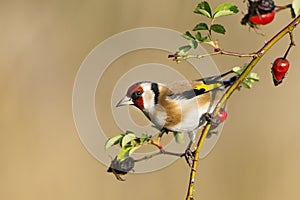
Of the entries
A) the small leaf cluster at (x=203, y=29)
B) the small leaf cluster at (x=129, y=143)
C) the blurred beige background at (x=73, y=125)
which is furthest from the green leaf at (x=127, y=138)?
the blurred beige background at (x=73, y=125)

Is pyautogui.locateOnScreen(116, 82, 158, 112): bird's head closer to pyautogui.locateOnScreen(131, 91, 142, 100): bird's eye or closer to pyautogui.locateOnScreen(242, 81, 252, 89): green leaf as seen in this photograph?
pyautogui.locateOnScreen(131, 91, 142, 100): bird's eye

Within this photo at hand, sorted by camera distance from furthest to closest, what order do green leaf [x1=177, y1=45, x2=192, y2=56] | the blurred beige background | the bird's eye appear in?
the blurred beige background
the bird's eye
green leaf [x1=177, y1=45, x2=192, y2=56]

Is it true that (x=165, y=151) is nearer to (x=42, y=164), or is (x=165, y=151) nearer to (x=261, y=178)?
(x=261, y=178)

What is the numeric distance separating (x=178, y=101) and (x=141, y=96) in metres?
0.07

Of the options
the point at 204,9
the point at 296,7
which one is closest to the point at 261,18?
the point at 296,7

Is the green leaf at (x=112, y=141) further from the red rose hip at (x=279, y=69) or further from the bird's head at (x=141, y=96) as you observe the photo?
the red rose hip at (x=279, y=69)

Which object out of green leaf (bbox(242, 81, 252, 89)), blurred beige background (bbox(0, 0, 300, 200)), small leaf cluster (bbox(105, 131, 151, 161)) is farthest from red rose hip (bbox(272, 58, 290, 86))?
blurred beige background (bbox(0, 0, 300, 200))

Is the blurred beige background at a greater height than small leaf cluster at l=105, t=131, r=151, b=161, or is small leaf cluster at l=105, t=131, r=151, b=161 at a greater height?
the blurred beige background

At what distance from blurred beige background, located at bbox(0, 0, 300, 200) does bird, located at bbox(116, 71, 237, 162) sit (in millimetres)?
1387

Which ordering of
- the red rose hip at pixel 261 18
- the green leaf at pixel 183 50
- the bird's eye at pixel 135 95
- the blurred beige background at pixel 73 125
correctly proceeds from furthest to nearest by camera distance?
the blurred beige background at pixel 73 125
the bird's eye at pixel 135 95
the green leaf at pixel 183 50
the red rose hip at pixel 261 18

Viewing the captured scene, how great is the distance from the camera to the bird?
2.35 feet

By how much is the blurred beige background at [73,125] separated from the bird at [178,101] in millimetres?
1387

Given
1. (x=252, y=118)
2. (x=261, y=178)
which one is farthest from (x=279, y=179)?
(x=252, y=118)

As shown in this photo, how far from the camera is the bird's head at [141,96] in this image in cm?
75
